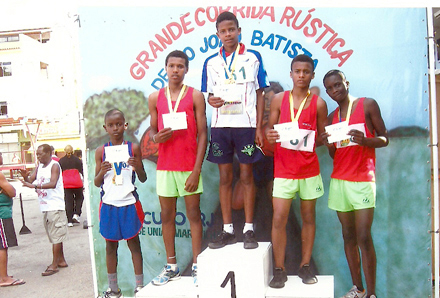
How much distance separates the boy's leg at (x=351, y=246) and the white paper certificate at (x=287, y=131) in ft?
2.68

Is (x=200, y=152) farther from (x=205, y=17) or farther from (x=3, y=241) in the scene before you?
(x=3, y=241)

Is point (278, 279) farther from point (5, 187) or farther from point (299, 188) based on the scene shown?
point (5, 187)

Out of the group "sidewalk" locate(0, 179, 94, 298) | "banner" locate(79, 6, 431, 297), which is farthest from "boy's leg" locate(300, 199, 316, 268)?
"sidewalk" locate(0, 179, 94, 298)

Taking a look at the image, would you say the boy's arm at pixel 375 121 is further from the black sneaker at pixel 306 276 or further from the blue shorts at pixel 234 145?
the black sneaker at pixel 306 276

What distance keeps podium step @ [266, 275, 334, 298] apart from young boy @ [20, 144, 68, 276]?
3710 millimetres

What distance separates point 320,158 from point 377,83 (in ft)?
2.64

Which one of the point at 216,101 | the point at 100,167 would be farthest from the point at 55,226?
the point at 216,101

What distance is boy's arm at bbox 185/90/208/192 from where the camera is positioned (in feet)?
11.6

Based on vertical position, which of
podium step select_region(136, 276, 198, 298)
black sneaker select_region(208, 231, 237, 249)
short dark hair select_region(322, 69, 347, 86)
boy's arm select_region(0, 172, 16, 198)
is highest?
short dark hair select_region(322, 69, 347, 86)

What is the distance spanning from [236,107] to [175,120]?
51 cm

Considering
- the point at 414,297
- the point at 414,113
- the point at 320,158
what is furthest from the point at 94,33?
the point at 414,297

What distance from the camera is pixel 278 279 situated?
3350 millimetres

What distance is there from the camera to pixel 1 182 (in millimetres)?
5387

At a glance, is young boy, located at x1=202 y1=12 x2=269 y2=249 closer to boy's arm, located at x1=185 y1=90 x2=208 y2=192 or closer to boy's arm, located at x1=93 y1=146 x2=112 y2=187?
boy's arm, located at x1=185 y1=90 x2=208 y2=192
